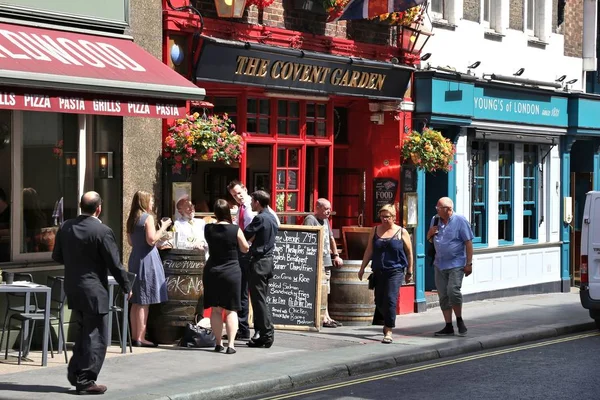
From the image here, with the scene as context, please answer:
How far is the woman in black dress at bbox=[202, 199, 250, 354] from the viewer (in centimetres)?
1280

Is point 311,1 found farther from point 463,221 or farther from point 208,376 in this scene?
point 208,376

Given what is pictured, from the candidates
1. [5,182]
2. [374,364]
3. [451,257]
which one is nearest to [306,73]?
[451,257]

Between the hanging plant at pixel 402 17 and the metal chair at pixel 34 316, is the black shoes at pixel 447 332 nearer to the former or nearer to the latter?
the hanging plant at pixel 402 17

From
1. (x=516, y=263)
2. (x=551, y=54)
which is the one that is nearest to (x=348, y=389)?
(x=516, y=263)

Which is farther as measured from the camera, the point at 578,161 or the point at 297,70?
the point at 578,161

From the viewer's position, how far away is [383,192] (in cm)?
1858

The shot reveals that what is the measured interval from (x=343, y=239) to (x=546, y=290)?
684 cm

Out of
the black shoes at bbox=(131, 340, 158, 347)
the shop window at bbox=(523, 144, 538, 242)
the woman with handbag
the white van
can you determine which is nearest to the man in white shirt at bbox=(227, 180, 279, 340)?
the black shoes at bbox=(131, 340, 158, 347)

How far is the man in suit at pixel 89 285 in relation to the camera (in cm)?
1034

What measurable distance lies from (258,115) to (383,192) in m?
3.06

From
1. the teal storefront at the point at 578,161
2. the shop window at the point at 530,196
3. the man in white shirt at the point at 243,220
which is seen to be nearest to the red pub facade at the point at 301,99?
the man in white shirt at the point at 243,220

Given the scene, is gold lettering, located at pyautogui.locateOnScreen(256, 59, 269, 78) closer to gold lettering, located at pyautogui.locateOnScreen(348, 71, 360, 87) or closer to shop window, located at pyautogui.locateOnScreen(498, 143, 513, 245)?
gold lettering, located at pyautogui.locateOnScreen(348, 71, 360, 87)

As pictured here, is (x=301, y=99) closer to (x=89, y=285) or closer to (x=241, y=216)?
(x=241, y=216)

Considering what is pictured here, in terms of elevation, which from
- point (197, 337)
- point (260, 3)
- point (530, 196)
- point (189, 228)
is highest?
point (260, 3)
